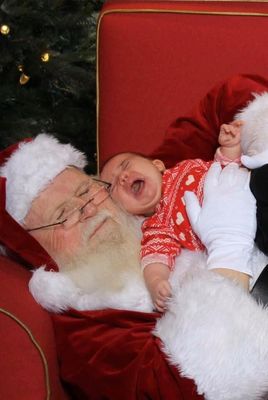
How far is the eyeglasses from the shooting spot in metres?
1.29

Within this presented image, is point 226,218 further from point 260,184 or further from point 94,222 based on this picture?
point 94,222

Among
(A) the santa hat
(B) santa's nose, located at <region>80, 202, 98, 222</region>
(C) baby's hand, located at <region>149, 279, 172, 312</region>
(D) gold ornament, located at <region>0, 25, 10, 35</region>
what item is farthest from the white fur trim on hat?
(D) gold ornament, located at <region>0, 25, 10, 35</region>

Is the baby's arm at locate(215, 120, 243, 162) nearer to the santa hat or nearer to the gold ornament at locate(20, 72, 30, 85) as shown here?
the santa hat

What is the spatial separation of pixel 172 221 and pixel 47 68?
80cm

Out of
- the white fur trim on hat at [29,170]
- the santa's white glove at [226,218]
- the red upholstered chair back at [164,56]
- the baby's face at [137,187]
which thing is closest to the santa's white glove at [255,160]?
the santa's white glove at [226,218]

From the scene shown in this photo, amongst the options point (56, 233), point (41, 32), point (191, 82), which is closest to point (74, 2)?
point (41, 32)

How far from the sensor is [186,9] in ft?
4.92

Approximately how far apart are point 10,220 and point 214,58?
2.24 ft

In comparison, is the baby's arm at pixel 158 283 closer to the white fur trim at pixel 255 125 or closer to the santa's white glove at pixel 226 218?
the santa's white glove at pixel 226 218

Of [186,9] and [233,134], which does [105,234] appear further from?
[186,9]

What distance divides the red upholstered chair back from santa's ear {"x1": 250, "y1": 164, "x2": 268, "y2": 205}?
0.37m

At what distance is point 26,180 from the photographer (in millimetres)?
1328

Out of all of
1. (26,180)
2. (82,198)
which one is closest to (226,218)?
(82,198)

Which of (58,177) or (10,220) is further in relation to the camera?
(58,177)
